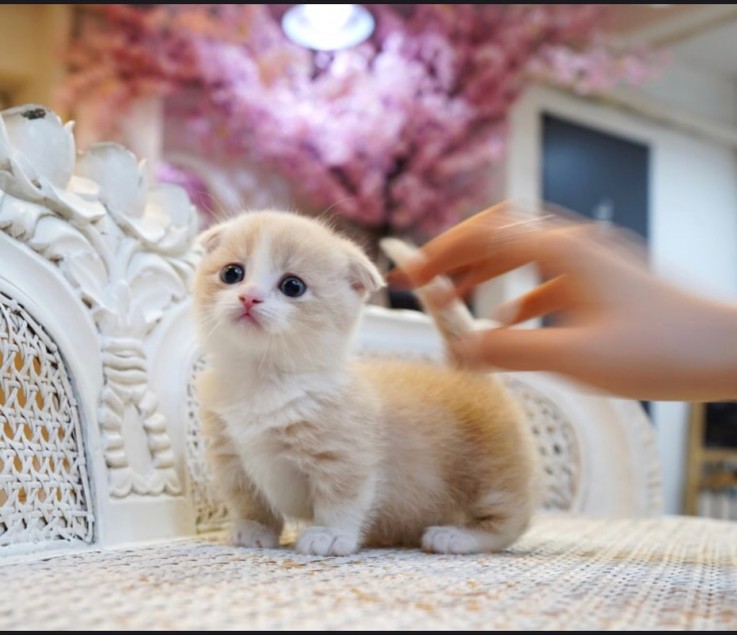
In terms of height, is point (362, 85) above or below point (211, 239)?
above

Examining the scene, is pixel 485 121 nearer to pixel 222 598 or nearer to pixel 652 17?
pixel 652 17

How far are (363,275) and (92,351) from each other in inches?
11.7

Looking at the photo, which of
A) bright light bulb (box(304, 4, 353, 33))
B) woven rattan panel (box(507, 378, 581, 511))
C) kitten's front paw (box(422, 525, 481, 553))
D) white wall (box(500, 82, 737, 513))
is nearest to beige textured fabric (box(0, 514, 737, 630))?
kitten's front paw (box(422, 525, 481, 553))

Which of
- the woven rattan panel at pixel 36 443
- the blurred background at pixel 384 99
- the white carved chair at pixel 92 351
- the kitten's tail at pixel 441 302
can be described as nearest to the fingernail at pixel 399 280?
the kitten's tail at pixel 441 302

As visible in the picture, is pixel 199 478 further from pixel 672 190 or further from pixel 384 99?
pixel 672 190

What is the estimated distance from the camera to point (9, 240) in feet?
2.52

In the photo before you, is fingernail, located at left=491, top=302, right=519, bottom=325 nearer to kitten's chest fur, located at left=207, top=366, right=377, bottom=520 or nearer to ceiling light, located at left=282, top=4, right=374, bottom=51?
kitten's chest fur, located at left=207, top=366, right=377, bottom=520

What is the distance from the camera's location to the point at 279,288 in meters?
0.87

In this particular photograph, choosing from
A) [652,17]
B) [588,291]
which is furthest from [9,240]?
[652,17]

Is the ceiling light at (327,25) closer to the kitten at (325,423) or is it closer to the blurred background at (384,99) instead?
the blurred background at (384,99)

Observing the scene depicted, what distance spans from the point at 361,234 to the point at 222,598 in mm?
2049

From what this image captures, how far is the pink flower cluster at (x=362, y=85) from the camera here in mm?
2385

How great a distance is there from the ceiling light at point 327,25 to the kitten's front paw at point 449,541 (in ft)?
6.13

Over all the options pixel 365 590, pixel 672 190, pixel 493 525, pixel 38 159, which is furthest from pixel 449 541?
pixel 672 190
